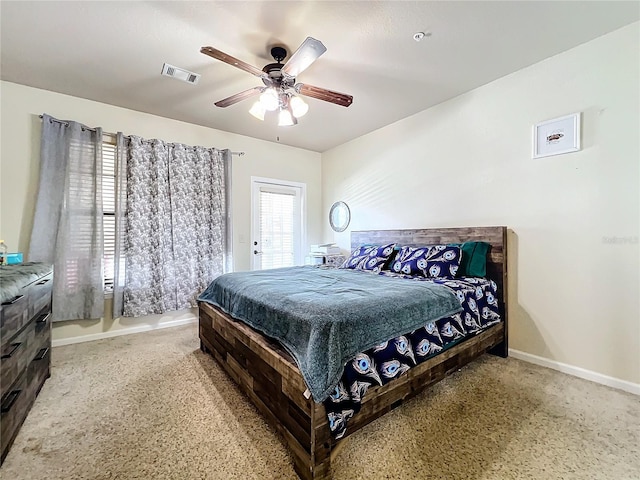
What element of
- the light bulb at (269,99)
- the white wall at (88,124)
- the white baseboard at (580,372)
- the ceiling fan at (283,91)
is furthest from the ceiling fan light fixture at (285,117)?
the white baseboard at (580,372)

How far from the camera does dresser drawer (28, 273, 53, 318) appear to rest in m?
1.77

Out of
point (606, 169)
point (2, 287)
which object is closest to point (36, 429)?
point (2, 287)

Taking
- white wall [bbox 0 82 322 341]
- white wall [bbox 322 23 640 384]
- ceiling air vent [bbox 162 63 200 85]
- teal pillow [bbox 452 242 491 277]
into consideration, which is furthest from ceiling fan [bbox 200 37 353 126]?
teal pillow [bbox 452 242 491 277]

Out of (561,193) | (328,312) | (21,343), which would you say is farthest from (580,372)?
(21,343)

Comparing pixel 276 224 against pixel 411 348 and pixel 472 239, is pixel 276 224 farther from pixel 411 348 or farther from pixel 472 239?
pixel 411 348

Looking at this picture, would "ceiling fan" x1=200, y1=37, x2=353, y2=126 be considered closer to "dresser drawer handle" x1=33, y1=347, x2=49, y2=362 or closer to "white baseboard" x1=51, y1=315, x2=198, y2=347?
"dresser drawer handle" x1=33, y1=347, x2=49, y2=362

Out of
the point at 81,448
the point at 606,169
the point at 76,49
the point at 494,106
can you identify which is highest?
the point at 76,49

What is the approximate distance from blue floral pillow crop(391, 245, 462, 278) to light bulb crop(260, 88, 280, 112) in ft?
6.41

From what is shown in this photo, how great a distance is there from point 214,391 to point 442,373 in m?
1.64

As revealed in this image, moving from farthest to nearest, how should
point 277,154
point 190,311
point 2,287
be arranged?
point 277,154
point 190,311
point 2,287

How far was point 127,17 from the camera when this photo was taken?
194 centimetres

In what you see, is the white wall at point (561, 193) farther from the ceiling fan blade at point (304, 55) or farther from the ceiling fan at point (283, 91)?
the ceiling fan blade at point (304, 55)

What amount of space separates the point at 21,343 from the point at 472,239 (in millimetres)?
3561

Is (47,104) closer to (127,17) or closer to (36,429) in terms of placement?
(127,17)
